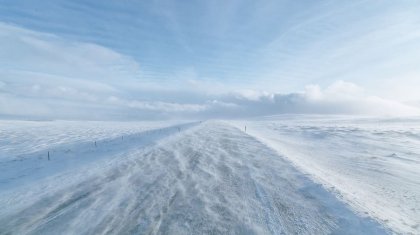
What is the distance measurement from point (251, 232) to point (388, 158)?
1747 centimetres

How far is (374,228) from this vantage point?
7863 millimetres

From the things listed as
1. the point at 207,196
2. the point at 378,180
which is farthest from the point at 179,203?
the point at 378,180

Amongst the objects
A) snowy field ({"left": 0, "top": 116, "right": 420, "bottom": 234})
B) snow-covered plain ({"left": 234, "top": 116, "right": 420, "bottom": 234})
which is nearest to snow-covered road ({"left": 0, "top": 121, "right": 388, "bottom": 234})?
snowy field ({"left": 0, "top": 116, "right": 420, "bottom": 234})

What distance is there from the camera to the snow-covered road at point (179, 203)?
791 cm

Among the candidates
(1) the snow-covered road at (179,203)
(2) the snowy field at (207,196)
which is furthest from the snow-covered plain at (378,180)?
(1) the snow-covered road at (179,203)

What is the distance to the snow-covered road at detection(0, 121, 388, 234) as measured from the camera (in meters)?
7.91

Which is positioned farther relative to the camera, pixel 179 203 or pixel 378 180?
pixel 378 180

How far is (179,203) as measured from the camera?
9.73 metres

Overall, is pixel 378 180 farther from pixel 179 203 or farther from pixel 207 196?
pixel 179 203

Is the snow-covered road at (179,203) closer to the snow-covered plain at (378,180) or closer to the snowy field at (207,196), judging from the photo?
the snowy field at (207,196)

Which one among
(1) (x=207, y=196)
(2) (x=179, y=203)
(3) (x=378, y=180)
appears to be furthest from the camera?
(3) (x=378, y=180)

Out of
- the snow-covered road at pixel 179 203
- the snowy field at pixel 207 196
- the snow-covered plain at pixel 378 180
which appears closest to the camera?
the snow-covered road at pixel 179 203

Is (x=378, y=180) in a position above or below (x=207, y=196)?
below

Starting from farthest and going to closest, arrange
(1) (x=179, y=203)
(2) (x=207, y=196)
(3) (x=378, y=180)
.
A: (3) (x=378, y=180), (2) (x=207, y=196), (1) (x=179, y=203)
